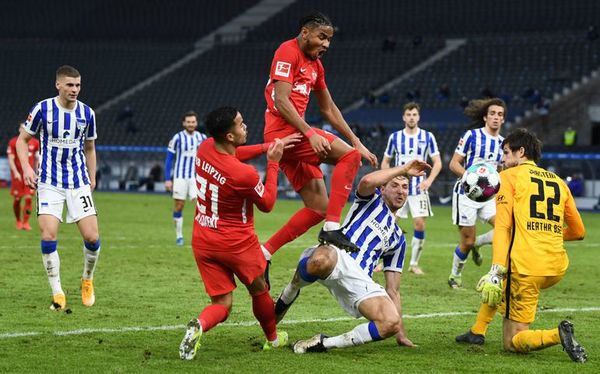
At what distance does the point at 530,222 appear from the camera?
304 inches

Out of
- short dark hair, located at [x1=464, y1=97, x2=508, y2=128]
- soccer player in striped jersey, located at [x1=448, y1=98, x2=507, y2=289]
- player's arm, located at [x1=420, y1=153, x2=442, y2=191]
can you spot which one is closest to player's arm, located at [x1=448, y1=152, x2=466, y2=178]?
soccer player in striped jersey, located at [x1=448, y1=98, x2=507, y2=289]

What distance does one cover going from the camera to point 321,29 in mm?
8484

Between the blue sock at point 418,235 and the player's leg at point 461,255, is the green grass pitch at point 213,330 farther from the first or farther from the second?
the blue sock at point 418,235

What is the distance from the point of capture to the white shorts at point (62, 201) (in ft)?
32.4

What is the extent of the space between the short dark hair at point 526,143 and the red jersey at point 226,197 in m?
1.79

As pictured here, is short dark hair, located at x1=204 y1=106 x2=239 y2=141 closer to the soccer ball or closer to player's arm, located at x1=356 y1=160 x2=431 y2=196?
player's arm, located at x1=356 y1=160 x2=431 y2=196

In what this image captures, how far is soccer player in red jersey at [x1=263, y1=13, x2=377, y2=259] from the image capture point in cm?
839

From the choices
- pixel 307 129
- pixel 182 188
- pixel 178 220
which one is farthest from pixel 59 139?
pixel 182 188

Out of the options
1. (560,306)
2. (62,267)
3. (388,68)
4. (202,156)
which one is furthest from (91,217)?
(388,68)

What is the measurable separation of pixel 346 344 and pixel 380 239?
0.84m

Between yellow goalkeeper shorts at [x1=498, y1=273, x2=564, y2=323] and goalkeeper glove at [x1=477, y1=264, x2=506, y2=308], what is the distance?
0.91 ft

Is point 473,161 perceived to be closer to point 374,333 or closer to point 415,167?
point 415,167

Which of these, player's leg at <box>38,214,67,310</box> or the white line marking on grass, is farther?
player's leg at <box>38,214,67,310</box>

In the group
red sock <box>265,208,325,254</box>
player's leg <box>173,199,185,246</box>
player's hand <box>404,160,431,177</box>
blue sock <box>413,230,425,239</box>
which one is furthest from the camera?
player's leg <box>173,199,185,246</box>
